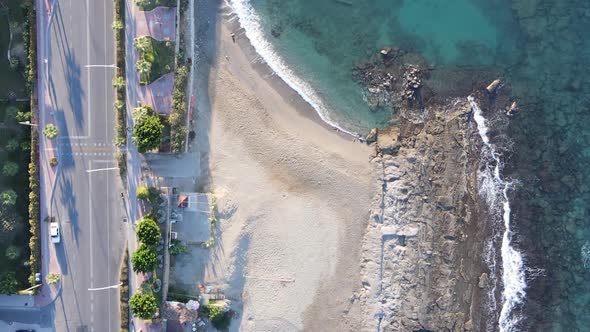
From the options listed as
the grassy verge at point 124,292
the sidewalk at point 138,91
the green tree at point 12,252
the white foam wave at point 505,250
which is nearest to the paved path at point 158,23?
the sidewalk at point 138,91

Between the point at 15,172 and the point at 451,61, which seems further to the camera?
the point at 451,61

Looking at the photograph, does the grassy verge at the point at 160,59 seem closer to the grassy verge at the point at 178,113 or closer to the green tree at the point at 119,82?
the grassy verge at the point at 178,113

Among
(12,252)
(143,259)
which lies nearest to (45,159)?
(12,252)

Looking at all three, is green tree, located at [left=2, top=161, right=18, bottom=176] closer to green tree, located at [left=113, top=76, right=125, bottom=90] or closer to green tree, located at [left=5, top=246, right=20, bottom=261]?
green tree, located at [left=5, top=246, right=20, bottom=261]

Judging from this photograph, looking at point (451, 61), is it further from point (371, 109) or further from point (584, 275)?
point (584, 275)

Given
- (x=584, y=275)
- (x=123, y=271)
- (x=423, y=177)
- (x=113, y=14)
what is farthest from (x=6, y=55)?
(x=584, y=275)

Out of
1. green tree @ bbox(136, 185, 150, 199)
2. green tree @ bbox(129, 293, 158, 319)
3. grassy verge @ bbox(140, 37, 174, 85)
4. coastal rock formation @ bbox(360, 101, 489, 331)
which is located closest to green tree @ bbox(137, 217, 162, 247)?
green tree @ bbox(136, 185, 150, 199)
